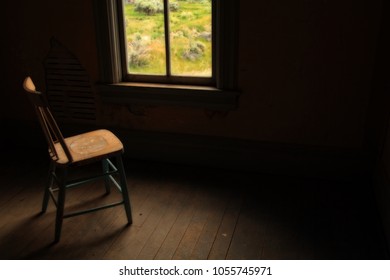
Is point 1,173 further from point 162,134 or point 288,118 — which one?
point 288,118

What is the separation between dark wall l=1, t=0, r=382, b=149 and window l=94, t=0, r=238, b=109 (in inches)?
3.4

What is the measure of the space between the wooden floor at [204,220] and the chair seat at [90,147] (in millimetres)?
437

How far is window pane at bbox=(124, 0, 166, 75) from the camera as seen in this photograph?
262cm

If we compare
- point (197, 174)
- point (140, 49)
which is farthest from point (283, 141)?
point (140, 49)

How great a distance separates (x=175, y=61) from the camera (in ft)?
8.83

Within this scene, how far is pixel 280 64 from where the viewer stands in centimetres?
246

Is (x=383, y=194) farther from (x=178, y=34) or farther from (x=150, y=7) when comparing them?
(x=150, y=7)

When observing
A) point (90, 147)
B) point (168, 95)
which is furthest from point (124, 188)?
point (168, 95)

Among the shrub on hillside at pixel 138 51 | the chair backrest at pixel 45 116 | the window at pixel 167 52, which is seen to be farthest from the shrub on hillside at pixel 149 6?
the chair backrest at pixel 45 116

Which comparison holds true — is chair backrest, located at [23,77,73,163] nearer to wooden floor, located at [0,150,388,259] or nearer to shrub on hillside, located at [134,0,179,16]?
wooden floor, located at [0,150,388,259]

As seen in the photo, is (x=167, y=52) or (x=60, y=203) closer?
(x=60, y=203)

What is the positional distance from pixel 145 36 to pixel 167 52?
19 centimetres

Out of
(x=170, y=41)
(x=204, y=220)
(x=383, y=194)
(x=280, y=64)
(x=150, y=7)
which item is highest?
(x=150, y=7)

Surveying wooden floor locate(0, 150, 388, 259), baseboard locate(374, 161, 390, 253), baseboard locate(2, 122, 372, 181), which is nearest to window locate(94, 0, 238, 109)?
baseboard locate(2, 122, 372, 181)
